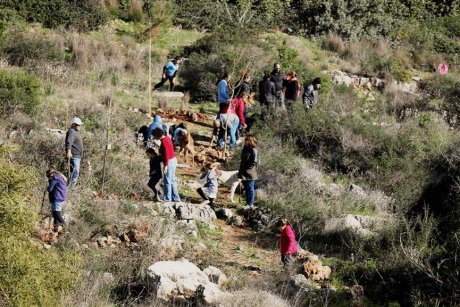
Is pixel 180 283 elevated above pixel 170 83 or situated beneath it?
situated beneath

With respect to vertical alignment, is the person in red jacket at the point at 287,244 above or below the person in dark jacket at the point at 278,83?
below

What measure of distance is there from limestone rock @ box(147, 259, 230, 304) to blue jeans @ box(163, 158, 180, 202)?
9.79ft

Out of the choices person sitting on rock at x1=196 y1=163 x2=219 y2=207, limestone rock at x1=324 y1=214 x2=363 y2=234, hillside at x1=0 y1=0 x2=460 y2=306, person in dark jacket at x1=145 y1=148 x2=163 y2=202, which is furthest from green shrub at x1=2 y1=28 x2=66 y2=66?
limestone rock at x1=324 y1=214 x2=363 y2=234

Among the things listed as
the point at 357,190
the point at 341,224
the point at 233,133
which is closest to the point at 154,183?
the point at 341,224

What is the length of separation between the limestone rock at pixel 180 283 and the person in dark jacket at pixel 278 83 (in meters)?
8.62

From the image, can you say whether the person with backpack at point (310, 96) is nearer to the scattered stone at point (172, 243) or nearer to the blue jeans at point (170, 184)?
the blue jeans at point (170, 184)

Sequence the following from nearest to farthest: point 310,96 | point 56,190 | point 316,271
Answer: point 316,271 < point 56,190 < point 310,96

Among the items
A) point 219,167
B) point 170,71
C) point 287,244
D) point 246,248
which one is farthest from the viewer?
point 170,71

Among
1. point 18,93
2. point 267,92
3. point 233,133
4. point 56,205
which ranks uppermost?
point 267,92

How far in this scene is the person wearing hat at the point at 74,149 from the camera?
12.4 metres

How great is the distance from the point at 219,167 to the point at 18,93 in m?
4.67

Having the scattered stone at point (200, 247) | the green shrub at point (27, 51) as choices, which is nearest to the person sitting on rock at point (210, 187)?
the scattered stone at point (200, 247)

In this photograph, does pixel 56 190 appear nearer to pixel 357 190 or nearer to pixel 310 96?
pixel 357 190

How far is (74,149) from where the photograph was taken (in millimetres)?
12500
